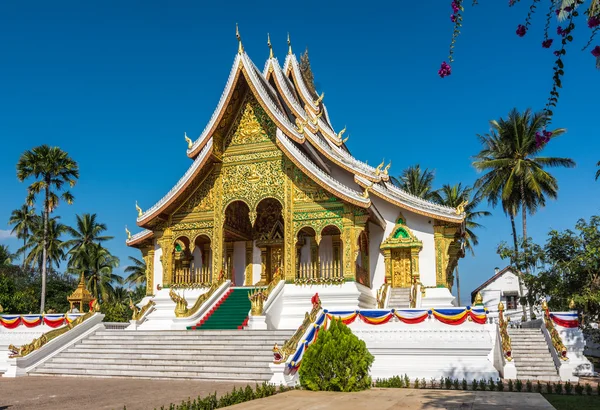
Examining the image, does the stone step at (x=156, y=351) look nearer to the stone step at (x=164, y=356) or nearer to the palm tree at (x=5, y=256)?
the stone step at (x=164, y=356)

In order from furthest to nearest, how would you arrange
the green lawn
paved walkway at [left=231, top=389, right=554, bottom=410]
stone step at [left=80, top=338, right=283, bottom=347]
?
stone step at [left=80, top=338, right=283, bottom=347] → the green lawn → paved walkway at [left=231, top=389, right=554, bottom=410]

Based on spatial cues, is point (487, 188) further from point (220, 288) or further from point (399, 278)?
point (220, 288)

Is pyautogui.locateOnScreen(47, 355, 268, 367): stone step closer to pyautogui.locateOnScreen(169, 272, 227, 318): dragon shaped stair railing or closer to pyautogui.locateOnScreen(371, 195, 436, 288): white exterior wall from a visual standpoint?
pyautogui.locateOnScreen(169, 272, 227, 318): dragon shaped stair railing

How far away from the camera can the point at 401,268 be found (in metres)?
18.2

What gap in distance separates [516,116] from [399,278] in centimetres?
1407

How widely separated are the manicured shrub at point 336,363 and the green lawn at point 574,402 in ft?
9.09

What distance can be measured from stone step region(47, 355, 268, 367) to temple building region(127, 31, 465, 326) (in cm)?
504

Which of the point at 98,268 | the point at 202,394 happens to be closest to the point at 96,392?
the point at 202,394

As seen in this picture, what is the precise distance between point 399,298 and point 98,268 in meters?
29.3

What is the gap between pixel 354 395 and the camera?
26.6 feet

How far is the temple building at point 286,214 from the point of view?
16906 millimetres

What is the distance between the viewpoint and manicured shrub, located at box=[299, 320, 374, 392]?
8594 millimetres

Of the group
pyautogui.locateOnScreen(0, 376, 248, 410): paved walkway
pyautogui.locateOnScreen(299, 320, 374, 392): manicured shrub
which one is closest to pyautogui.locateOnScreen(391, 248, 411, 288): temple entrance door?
pyautogui.locateOnScreen(0, 376, 248, 410): paved walkway

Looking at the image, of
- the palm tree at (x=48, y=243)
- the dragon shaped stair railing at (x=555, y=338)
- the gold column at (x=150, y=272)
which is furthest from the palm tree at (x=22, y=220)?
the dragon shaped stair railing at (x=555, y=338)
